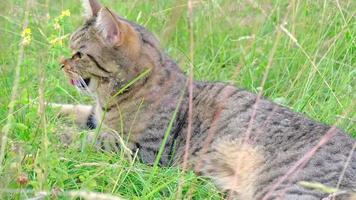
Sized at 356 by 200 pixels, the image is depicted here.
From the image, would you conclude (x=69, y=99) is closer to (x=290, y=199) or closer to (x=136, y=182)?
(x=136, y=182)

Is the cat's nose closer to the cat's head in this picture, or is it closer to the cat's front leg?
the cat's head

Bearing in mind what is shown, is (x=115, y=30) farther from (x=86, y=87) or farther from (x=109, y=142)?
(x=109, y=142)

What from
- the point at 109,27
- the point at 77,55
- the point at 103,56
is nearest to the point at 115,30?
the point at 109,27

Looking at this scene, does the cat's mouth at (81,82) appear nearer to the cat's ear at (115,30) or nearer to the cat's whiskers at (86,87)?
the cat's whiskers at (86,87)

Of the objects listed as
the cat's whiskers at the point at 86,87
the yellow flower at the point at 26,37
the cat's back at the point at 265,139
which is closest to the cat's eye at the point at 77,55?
the cat's whiskers at the point at 86,87

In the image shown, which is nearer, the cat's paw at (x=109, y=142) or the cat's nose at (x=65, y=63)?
the cat's paw at (x=109, y=142)

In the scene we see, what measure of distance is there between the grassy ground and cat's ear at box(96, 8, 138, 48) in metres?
0.19

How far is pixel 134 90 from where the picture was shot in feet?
13.4

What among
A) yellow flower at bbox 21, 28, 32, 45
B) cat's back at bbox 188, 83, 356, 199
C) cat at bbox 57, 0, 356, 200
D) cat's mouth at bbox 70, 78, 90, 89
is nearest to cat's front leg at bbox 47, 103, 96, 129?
cat at bbox 57, 0, 356, 200

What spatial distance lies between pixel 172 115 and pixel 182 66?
0.70 meters

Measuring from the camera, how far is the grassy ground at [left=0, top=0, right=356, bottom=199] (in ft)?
10.2

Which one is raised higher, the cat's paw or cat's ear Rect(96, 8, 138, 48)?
cat's ear Rect(96, 8, 138, 48)

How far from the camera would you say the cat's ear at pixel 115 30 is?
12.9 feet

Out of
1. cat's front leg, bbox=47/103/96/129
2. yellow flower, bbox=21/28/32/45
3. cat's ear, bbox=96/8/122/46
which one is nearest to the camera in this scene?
yellow flower, bbox=21/28/32/45
